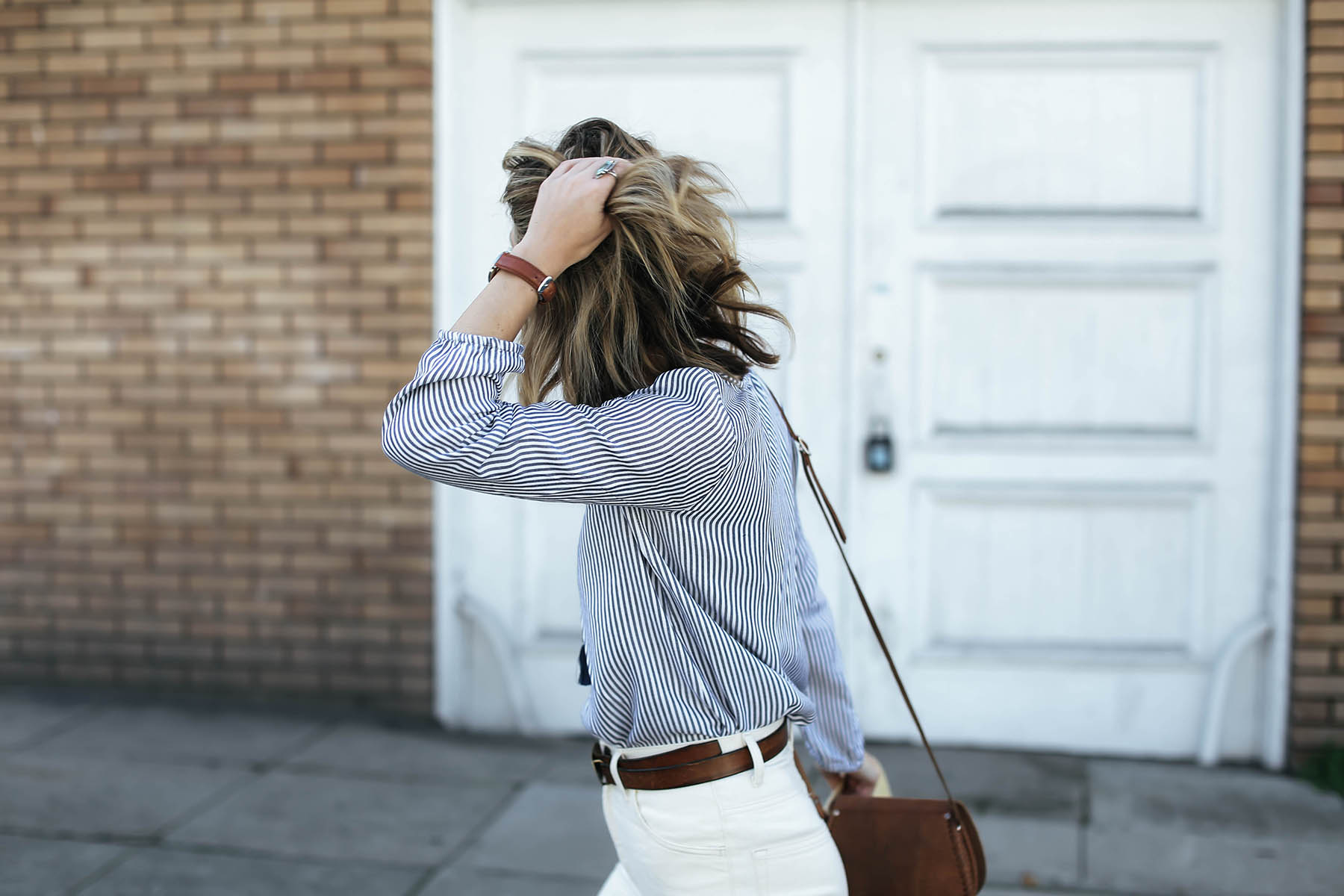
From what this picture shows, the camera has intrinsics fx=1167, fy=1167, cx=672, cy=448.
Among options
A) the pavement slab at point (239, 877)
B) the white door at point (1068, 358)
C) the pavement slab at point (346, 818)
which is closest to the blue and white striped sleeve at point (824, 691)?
the pavement slab at point (239, 877)

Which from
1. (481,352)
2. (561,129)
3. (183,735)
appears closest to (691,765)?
(481,352)

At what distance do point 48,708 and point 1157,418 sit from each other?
405 cm

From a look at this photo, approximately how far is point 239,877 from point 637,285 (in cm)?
229

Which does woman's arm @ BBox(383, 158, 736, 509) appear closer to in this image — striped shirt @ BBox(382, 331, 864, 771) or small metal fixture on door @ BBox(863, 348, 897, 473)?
striped shirt @ BBox(382, 331, 864, 771)

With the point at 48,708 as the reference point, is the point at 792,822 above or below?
above

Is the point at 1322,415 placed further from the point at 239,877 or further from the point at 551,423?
the point at 239,877

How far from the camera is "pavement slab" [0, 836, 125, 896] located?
2.93m

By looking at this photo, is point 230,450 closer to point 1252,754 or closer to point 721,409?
point 721,409

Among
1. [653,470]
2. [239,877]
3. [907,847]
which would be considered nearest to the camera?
[653,470]

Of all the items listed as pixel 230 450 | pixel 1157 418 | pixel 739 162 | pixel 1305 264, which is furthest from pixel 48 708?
pixel 1305 264

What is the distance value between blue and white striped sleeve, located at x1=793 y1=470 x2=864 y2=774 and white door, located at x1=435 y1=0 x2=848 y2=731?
2.08 meters

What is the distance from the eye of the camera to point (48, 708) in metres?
4.26

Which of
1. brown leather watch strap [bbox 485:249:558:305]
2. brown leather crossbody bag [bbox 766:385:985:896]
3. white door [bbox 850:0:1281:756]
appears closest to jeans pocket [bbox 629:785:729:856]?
brown leather crossbody bag [bbox 766:385:985:896]

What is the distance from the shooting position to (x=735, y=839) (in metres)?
1.48
